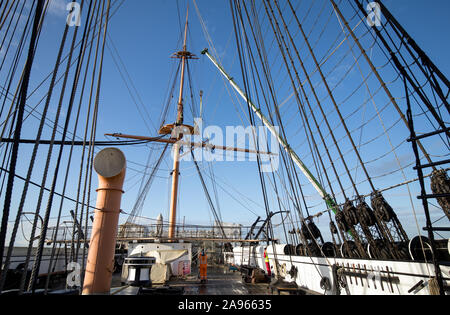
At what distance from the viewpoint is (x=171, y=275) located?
10117 millimetres

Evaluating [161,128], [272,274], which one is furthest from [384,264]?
[161,128]

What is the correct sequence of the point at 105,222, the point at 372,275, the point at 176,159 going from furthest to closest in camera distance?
the point at 176,159 → the point at 372,275 → the point at 105,222

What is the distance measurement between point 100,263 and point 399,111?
18.9ft

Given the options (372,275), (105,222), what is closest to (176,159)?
(105,222)

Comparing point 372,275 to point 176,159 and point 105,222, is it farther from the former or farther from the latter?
point 176,159

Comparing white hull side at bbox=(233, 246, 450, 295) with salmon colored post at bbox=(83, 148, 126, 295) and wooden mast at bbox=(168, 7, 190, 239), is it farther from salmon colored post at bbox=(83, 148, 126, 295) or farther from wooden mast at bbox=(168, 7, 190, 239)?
wooden mast at bbox=(168, 7, 190, 239)

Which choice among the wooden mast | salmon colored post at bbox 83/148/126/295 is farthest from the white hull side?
the wooden mast

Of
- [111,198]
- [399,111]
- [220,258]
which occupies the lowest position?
[220,258]

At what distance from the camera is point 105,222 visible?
3693 millimetres

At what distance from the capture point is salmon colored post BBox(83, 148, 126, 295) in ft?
11.6
